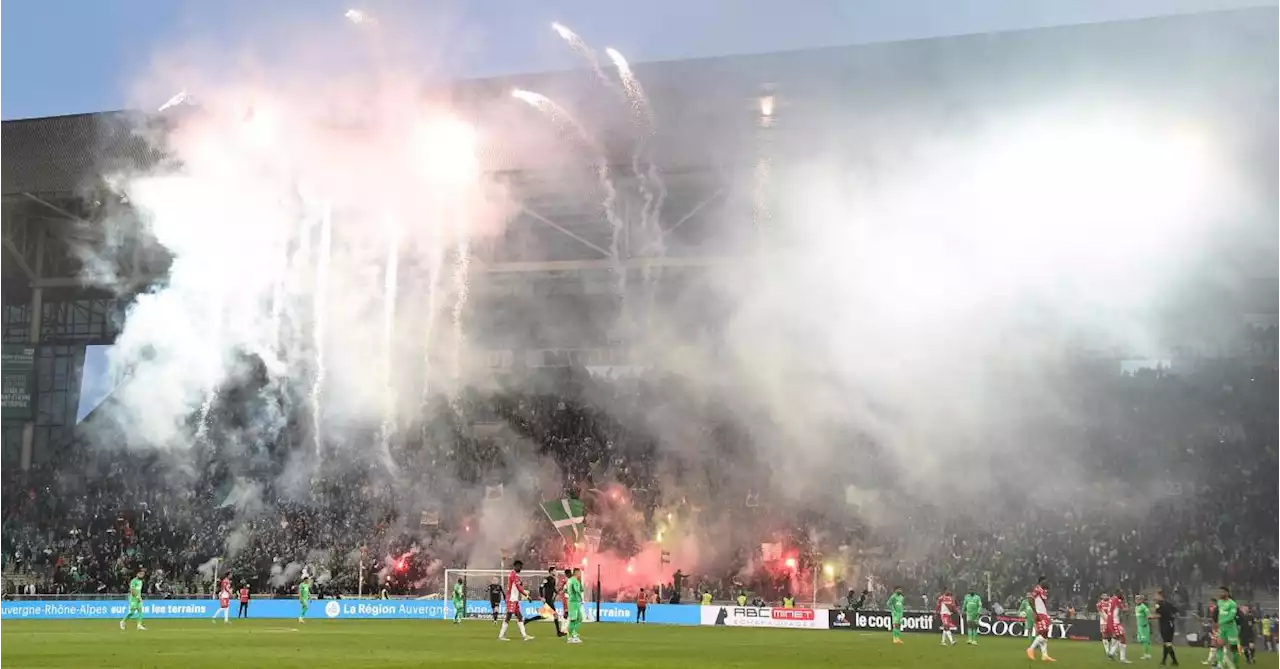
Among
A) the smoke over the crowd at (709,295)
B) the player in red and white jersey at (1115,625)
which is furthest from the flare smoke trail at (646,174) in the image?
the player in red and white jersey at (1115,625)

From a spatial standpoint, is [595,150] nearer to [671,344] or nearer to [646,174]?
[646,174]

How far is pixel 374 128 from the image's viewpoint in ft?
145

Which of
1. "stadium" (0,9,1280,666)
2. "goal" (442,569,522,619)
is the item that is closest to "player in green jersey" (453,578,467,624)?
"stadium" (0,9,1280,666)

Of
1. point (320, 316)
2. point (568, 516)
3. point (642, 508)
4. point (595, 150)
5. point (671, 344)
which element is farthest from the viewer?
point (320, 316)

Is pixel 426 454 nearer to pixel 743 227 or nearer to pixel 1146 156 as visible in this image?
pixel 743 227

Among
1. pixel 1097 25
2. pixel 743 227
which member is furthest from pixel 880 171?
pixel 1097 25

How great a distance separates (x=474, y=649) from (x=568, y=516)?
66.7 feet

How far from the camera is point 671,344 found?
157ft

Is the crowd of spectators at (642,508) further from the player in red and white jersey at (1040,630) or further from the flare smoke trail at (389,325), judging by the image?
the player in red and white jersey at (1040,630)

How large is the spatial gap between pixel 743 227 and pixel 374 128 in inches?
558

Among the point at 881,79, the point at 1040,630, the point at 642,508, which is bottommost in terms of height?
the point at 1040,630

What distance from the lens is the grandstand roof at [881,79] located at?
36531 mm

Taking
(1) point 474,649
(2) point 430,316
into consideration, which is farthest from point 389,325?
(1) point 474,649

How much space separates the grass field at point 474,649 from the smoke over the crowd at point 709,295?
39.5ft
